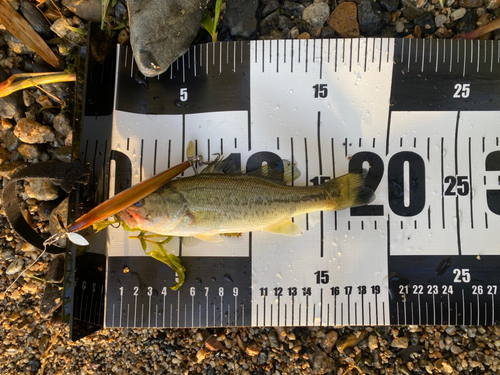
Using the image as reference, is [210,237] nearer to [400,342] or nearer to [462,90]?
[400,342]

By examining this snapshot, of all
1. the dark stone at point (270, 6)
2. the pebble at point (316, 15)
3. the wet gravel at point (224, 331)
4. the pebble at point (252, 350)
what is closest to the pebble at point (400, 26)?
the wet gravel at point (224, 331)

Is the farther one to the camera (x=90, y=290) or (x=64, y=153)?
(x=64, y=153)

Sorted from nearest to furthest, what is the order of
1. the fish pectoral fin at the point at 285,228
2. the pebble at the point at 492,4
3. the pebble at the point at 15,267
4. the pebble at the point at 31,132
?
the fish pectoral fin at the point at 285,228 → the pebble at the point at 492,4 → the pebble at the point at 31,132 → the pebble at the point at 15,267

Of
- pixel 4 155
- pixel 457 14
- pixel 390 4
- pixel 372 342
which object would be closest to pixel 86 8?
pixel 4 155

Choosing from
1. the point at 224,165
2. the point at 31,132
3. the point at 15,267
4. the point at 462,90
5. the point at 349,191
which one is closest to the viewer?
the point at 349,191

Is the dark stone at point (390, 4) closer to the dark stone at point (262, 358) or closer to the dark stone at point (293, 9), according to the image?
the dark stone at point (293, 9)

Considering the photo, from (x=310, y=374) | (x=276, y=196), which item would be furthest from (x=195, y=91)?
(x=310, y=374)

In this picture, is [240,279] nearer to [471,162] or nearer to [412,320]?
[412,320]
